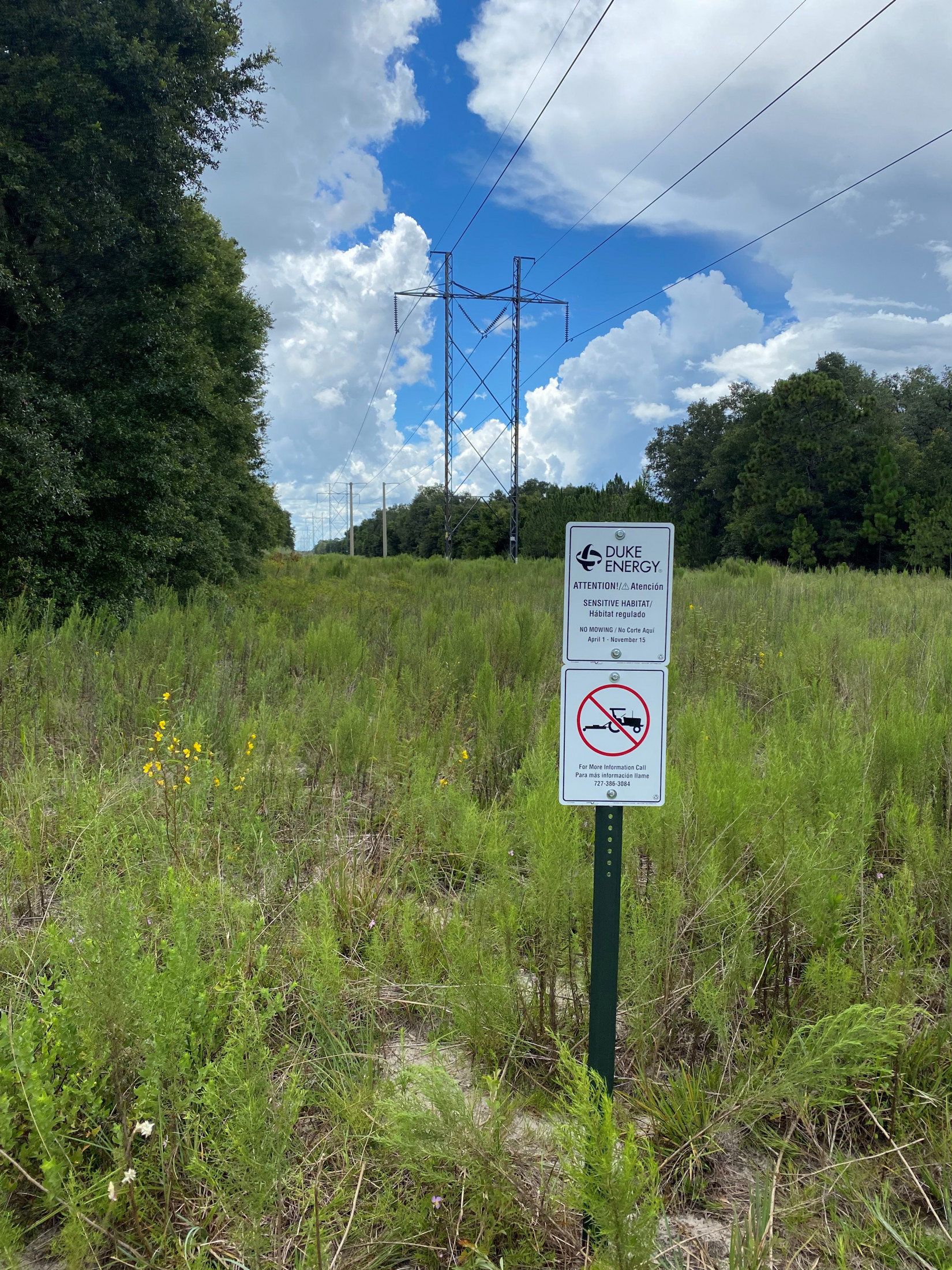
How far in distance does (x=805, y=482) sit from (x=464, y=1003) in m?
41.6

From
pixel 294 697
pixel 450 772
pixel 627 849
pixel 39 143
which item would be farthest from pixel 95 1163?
pixel 39 143

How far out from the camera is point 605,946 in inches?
76.1

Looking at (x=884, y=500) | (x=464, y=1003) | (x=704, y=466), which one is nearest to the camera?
(x=464, y=1003)

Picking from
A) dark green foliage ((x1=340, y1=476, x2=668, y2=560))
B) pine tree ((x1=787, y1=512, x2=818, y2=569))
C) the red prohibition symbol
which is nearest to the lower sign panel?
the red prohibition symbol

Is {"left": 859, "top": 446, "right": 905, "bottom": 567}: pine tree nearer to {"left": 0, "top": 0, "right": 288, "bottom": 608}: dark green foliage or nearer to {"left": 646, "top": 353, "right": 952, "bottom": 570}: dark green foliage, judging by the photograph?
{"left": 646, "top": 353, "right": 952, "bottom": 570}: dark green foliage

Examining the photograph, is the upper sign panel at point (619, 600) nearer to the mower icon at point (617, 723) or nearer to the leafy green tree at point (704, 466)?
the mower icon at point (617, 723)

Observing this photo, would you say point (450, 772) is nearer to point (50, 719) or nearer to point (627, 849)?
point (627, 849)

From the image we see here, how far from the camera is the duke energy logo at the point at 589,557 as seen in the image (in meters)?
1.91

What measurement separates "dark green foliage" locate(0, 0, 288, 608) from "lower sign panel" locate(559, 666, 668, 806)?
30.7ft

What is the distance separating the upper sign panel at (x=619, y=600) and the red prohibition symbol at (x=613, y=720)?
8 centimetres

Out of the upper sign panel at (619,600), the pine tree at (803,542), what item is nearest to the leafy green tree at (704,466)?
the pine tree at (803,542)

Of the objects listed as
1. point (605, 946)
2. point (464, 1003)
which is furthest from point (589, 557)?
point (464, 1003)

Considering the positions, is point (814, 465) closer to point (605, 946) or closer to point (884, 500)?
point (884, 500)

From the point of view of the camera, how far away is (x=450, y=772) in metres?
4.60
